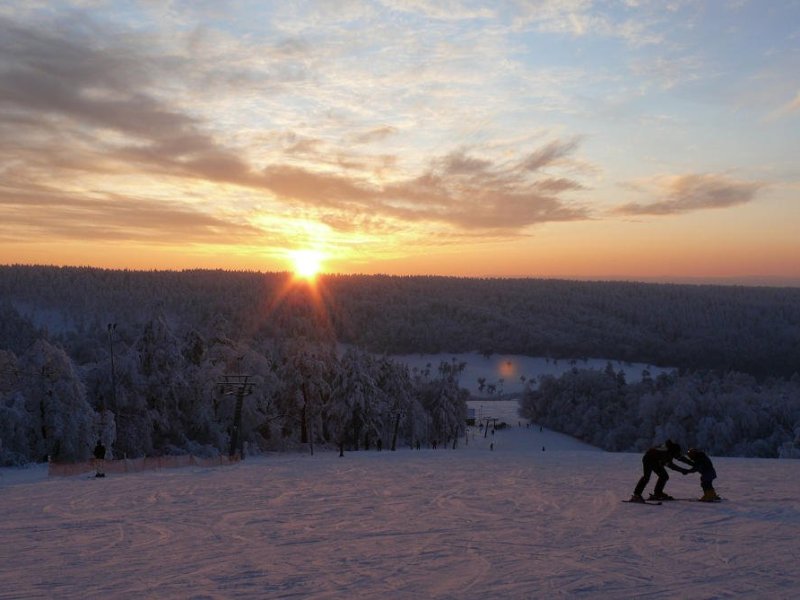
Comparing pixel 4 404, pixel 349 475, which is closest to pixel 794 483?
pixel 349 475

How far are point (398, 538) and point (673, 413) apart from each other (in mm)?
92112

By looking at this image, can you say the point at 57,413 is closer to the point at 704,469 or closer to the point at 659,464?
the point at 659,464

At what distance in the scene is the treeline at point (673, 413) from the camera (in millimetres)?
86375

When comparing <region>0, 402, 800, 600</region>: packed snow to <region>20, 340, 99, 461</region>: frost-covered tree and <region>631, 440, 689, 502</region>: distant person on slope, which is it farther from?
<region>20, 340, 99, 461</region>: frost-covered tree

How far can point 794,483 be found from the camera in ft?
80.8

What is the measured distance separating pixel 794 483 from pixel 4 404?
136 feet

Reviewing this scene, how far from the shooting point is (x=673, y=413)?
99562 millimetres

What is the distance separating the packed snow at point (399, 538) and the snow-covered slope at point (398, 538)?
0.05 meters

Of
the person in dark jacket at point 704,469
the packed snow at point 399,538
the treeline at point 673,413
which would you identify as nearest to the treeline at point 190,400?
the packed snow at point 399,538

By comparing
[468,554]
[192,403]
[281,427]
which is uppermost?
[468,554]

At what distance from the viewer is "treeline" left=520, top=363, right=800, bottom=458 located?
86375mm

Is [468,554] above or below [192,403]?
above

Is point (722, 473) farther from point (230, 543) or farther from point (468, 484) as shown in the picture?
point (230, 543)

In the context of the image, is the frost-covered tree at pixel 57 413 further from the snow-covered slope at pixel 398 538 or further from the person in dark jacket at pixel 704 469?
the person in dark jacket at pixel 704 469
